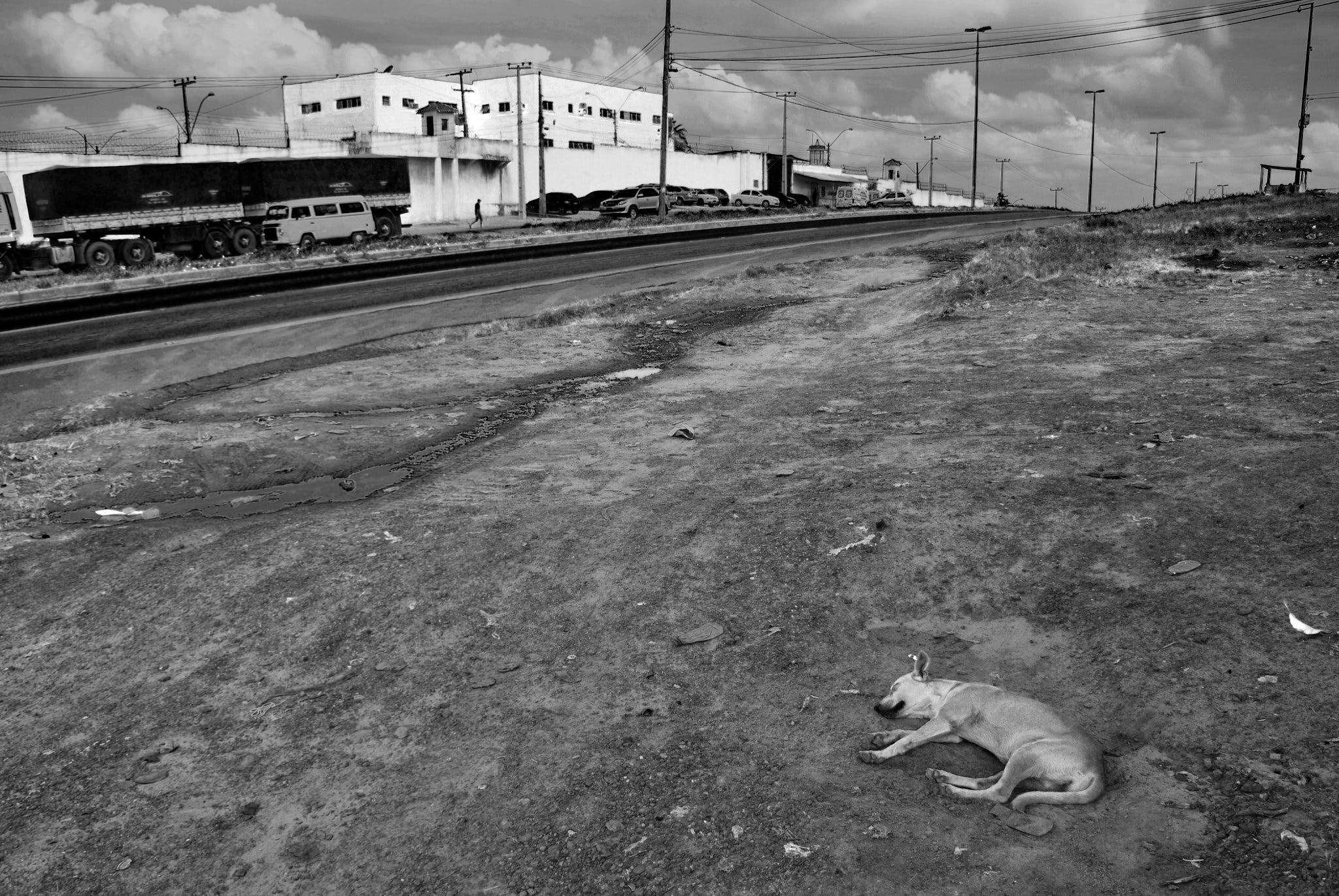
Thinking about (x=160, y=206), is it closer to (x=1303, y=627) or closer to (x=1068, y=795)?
(x=1303, y=627)

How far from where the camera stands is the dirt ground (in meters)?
3.41

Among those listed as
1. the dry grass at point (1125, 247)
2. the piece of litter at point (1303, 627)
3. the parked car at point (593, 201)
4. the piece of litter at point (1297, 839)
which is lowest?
the piece of litter at point (1297, 839)

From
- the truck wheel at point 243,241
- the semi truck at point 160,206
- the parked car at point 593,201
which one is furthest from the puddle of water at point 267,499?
the parked car at point 593,201

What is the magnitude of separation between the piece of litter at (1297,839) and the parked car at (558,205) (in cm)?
5441

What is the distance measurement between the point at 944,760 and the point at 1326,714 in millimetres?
1420

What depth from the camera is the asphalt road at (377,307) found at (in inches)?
533

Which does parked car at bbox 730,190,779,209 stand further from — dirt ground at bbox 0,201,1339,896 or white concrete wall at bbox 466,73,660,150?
dirt ground at bbox 0,201,1339,896

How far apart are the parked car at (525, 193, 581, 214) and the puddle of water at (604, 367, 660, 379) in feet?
150

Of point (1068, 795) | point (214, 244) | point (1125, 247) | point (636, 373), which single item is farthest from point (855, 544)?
point (214, 244)

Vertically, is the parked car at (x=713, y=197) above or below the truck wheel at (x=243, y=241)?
above

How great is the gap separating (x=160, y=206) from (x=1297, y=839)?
31.2 metres

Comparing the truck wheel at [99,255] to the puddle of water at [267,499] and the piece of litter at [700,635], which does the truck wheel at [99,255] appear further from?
the piece of litter at [700,635]

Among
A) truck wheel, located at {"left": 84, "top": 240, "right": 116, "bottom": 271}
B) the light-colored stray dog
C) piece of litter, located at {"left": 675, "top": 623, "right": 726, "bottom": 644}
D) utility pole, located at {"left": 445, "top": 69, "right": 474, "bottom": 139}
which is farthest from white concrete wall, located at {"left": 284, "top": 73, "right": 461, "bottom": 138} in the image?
the light-colored stray dog

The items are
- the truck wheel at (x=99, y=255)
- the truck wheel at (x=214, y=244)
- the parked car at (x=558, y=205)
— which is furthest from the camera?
the parked car at (x=558, y=205)
